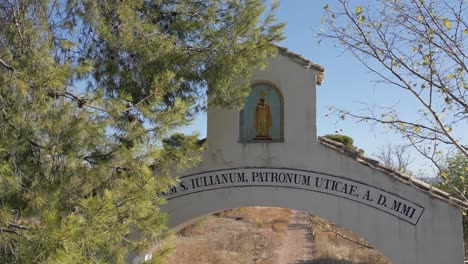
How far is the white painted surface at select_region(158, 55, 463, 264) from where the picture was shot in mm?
7305

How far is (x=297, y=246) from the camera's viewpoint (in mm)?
24016

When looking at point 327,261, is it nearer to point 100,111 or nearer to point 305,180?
point 305,180

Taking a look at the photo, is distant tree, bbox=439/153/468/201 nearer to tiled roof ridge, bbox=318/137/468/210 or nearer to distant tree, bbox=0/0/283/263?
tiled roof ridge, bbox=318/137/468/210

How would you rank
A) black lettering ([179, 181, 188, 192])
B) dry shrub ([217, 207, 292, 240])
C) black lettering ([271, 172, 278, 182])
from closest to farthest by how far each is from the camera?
black lettering ([271, 172, 278, 182]), black lettering ([179, 181, 188, 192]), dry shrub ([217, 207, 292, 240])

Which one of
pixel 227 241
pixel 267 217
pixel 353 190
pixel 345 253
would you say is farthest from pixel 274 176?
pixel 267 217

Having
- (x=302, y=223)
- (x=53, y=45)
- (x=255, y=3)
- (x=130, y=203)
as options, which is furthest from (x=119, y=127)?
(x=302, y=223)

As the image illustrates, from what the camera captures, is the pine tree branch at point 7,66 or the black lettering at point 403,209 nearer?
the pine tree branch at point 7,66

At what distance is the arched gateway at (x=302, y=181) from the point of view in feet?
24.0

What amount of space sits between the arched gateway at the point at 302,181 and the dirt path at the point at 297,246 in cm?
1261

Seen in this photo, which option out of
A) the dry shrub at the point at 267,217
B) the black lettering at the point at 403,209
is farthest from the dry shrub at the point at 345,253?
the black lettering at the point at 403,209

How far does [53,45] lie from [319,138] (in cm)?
429

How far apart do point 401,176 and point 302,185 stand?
150 centimetres

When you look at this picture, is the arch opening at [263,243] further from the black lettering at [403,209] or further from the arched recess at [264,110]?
the black lettering at [403,209]

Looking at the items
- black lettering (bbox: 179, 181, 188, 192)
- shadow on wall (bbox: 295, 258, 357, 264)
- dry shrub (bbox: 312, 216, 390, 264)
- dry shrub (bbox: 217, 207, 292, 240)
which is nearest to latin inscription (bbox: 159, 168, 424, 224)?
black lettering (bbox: 179, 181, 188, 192)
